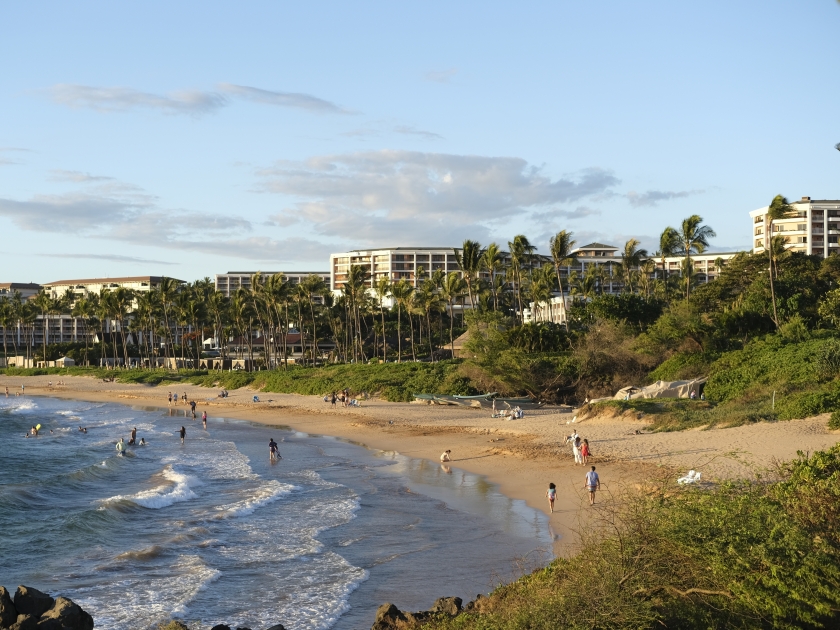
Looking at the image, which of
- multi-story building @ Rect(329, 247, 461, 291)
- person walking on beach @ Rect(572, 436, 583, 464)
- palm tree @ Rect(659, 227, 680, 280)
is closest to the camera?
person walking on beach @ Rect(572, 436, 583, 464)

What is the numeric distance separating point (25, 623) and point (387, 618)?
5.07 meters

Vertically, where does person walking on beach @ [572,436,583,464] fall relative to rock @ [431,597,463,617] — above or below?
below

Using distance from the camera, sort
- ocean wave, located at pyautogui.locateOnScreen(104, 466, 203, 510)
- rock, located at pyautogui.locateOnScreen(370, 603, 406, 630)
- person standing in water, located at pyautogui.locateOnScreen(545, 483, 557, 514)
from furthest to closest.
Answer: ocean wave, located at pyautogui.locateOnScreen(104, 466, 203, 510) < person standing in water, located at pyautogui.locateOnScreen(545, 483, 557, 514) < rock, located at pyautogui.locateOnScreen(370, 603, 406, 630)

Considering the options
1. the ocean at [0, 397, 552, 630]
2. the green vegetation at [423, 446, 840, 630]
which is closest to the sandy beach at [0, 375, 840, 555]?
the ocean at [0, 397, 552, 630]

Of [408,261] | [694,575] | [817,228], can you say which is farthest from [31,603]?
[408,261]

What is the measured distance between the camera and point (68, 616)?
11531mm

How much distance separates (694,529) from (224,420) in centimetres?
4391

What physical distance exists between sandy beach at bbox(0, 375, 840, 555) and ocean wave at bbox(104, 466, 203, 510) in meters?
9.34

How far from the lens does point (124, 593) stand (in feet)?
49.5

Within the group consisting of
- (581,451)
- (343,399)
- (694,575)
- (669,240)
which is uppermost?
(669,240)

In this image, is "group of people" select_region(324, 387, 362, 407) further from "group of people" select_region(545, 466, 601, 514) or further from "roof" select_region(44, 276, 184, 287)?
"roof" select_region(44, 276, 184, 287)

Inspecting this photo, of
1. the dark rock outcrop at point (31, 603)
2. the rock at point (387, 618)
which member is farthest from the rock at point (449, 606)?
the dark rock outcrop at point (31, 603)

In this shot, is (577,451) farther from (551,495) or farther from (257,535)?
(257,535)

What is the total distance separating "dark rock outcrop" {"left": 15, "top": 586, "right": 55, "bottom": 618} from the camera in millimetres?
11945
